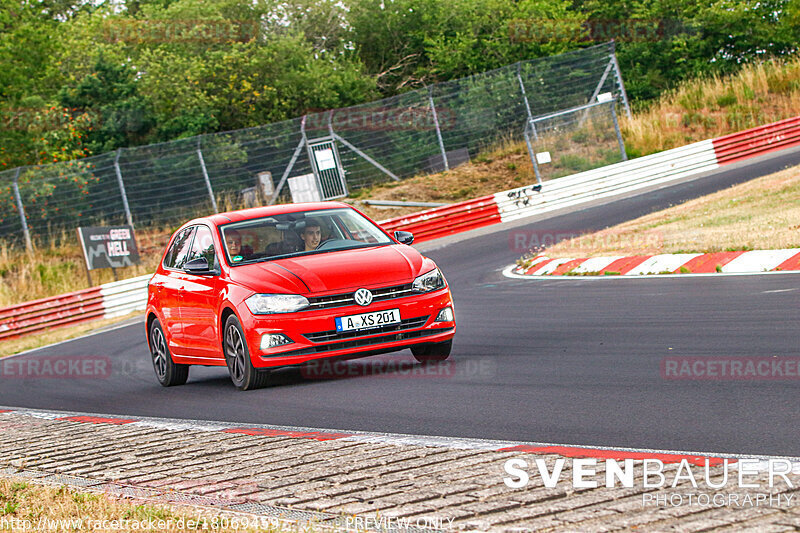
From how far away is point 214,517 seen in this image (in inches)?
170

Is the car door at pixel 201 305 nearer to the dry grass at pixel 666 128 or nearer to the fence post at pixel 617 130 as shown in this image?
the dry grass at pixel 666 128

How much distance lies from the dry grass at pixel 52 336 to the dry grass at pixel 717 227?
9.72 metres

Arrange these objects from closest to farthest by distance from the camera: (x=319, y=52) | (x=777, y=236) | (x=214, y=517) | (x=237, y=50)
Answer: (x=214, y=517) → (x=777, y=236) → (x=237, y=50) → (x=319, y=52)

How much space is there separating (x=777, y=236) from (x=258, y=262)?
743cm

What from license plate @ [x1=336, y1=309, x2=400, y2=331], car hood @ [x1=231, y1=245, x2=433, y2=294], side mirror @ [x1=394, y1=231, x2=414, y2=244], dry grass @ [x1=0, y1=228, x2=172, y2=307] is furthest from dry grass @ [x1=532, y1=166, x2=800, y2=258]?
dry grass @ [x1=0, y1=228, x2=172, y2=307]

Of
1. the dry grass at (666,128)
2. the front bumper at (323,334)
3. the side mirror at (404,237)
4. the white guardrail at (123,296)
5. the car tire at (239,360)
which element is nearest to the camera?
the front bumper at (323,334)

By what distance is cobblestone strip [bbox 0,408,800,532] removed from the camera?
390cm

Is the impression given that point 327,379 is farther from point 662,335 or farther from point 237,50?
point 237,50

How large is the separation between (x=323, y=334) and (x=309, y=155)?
21.4 metres

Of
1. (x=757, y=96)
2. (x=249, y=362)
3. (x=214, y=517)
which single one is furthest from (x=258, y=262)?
(x=757, y=96)

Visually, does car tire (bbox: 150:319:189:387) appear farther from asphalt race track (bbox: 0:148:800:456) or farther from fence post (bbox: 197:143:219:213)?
fence post (bbox: 197:143:219:213)

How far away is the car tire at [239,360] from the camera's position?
8.94m

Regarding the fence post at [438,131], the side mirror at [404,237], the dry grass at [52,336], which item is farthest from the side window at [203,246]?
the fence post at [438,131]

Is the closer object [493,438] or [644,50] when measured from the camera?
[493,438]
